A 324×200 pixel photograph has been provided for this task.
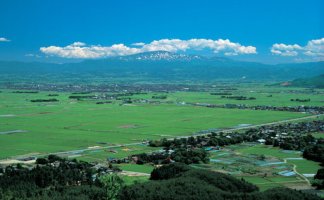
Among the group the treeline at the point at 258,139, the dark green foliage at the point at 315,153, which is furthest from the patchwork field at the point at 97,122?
the dark green foliage at the point at 315,153

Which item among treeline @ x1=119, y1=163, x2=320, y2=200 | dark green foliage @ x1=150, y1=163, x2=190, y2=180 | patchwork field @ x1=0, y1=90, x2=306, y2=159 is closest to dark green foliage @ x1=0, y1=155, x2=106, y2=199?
treeline @ x1=119, y1=163, x2=320, y2=200

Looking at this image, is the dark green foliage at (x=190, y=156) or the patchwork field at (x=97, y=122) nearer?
the dark green foliage at (x=190, y=156)

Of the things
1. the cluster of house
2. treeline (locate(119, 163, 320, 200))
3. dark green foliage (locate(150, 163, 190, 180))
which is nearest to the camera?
treeline (locate(119, 163, 320, 200))

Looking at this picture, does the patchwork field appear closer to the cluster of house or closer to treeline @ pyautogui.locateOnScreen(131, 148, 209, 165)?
the cluster of house

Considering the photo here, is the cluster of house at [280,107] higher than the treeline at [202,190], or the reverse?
the cluster of house at [280,107]

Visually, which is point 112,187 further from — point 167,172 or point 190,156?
point 190,156

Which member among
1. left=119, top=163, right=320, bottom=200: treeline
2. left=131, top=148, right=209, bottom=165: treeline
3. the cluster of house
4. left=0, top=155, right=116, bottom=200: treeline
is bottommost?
left=0, top=155, right=116, bottom=200: treeline

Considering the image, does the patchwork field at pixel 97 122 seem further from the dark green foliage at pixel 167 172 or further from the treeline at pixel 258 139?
the dark green foliage at pixel 167 172

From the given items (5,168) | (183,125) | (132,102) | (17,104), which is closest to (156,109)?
(132,102)
